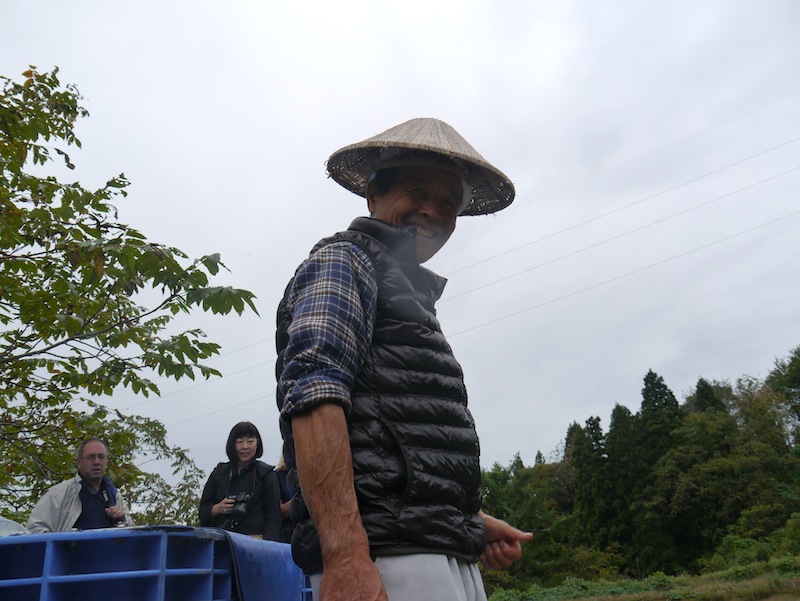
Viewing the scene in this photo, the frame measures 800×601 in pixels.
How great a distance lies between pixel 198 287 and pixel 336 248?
9.91ft

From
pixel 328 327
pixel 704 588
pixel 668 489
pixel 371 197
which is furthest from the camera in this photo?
pixel 668 489

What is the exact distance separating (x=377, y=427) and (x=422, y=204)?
2.41ft

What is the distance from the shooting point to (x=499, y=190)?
2.58 metres

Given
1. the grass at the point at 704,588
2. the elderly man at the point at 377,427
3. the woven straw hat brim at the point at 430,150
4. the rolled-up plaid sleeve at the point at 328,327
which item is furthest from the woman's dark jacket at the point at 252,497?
the grass at the point at 704,588

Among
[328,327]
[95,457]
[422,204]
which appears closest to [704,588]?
[95,457]

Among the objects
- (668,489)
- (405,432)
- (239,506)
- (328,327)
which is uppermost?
(668,489)

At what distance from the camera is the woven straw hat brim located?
6.77 ft

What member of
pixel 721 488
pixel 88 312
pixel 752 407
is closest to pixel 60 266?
pixel 88 312

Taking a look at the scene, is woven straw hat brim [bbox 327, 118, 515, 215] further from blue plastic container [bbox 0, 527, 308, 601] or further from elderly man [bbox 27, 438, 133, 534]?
elderly man [bbox 27, 438, 133, 534]

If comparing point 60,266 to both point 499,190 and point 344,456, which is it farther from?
point 344,456

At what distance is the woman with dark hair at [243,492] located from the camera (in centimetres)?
535

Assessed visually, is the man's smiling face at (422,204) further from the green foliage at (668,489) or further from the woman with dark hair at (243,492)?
the green foliage at (668,489)

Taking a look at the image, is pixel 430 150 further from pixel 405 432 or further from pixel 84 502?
pixel 84 502

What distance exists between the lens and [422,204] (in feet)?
6.77
